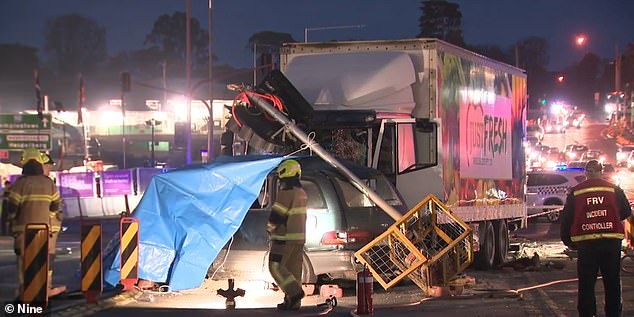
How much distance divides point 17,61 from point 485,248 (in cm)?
10773

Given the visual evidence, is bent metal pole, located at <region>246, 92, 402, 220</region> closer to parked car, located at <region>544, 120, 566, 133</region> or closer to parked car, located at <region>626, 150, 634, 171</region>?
parked car, located at <region>626, 150, 634, 171</region>

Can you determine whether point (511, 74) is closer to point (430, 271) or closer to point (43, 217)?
point (430, 271)

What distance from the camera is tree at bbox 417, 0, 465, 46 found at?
318ft

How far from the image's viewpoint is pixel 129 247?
11.5m

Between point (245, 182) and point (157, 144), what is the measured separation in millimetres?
73488

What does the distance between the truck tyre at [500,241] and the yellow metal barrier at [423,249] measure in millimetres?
4768

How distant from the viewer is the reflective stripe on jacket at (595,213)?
9.64 meters

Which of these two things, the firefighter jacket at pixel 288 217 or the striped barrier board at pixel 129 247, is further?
the striped barrier board at pixel 129 247

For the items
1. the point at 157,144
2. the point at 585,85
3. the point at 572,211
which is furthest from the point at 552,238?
the point at 585,85

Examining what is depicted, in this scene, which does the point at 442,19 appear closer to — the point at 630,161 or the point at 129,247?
the point at 630,161

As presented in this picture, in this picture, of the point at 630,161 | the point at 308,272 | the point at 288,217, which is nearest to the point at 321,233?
the point at 308,272

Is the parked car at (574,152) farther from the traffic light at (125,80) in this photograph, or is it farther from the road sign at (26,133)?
the road sign at (26,133)

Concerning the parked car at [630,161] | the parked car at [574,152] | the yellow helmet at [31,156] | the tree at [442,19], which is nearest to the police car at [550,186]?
the parked car at [630,161]

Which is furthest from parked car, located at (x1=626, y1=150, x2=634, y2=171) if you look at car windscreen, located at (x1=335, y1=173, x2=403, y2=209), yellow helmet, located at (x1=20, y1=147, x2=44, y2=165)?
yellow helmet, located at (x1=20, y1=147, x2=44, y2=165)
